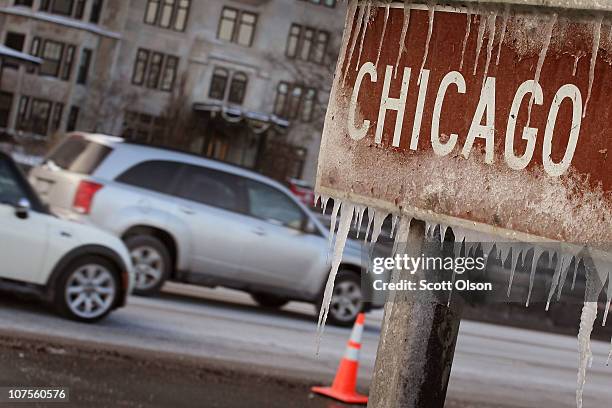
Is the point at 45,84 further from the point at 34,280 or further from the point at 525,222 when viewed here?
the point at 525,222

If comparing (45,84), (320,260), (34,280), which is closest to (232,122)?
(45,84)

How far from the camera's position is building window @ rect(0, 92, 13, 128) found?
5234cm

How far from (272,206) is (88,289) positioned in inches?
177

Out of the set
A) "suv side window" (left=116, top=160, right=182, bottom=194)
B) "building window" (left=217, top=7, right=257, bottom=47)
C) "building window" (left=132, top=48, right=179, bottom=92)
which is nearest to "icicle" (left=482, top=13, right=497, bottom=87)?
"suv side window" (left=116, top=160, right=182, bottom=194)

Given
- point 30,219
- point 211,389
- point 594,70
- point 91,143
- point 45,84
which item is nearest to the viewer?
point 594,70

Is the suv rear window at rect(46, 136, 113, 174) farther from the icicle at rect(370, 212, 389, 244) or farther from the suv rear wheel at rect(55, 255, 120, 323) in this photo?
the icicle at rect(370, 212, 389, 244)

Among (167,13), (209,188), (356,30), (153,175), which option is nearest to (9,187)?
(153,175)

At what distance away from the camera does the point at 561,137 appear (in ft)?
7.88

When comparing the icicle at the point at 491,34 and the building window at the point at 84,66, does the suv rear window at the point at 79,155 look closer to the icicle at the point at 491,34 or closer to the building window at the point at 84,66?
the icicle at the point at 491,34

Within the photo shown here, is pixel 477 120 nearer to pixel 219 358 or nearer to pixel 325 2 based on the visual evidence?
pixel 219 358

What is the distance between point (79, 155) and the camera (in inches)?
571

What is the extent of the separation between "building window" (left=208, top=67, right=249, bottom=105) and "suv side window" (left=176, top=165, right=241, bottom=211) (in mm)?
41814

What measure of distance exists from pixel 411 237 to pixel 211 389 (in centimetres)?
673

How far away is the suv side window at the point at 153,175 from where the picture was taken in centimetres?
1436
